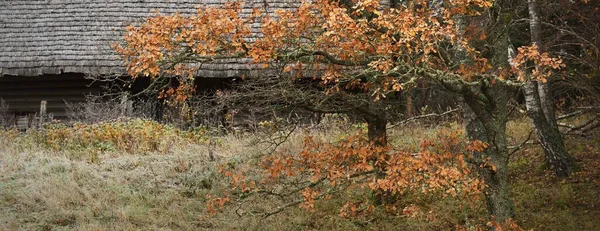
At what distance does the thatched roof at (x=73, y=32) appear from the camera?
1709 centimetres

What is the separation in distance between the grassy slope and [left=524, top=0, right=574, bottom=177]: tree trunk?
241 millimetres

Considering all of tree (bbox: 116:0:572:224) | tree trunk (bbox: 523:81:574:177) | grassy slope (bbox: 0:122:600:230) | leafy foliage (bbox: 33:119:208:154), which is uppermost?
tree (bbox: 116:0:572:224)

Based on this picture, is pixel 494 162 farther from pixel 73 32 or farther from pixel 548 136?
pixel 73 32

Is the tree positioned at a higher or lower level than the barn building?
higher

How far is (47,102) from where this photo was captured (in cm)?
1852

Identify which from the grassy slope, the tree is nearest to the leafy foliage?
the grassy slope

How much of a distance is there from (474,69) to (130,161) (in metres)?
7.17

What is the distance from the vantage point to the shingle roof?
17.1m

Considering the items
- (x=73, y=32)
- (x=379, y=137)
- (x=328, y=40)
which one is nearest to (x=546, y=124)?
(x=379, y=137)

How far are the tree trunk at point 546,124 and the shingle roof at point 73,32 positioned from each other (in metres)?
6.77

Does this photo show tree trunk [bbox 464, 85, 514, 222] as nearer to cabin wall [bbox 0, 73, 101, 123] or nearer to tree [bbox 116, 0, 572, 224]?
tree [bbox 116, 0, 572, 224]

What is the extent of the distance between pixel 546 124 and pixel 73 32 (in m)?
12.2

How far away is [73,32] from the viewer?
59.0 ft

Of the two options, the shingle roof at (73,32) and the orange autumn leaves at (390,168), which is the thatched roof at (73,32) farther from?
the orange autumn leaves at (390,168)
